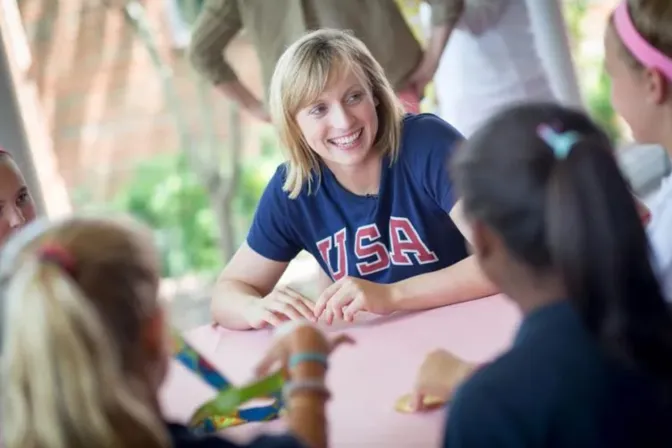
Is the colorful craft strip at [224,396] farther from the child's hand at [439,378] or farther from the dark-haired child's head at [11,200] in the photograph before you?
the dark-haired child's head at [11,200]

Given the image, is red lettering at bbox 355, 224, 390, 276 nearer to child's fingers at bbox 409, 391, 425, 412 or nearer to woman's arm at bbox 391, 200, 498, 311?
woman's arm at bbox 391, 200, 498, 311

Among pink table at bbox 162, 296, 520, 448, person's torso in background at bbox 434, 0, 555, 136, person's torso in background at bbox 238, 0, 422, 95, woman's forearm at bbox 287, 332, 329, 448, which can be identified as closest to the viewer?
woman's forearm at bbox 287, 332, 329, 448

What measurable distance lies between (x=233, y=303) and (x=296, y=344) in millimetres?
493

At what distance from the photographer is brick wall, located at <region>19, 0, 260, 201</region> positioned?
2.56 m

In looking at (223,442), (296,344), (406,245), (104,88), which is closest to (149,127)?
(104,88)

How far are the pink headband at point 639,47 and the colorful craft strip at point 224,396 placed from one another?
588mm

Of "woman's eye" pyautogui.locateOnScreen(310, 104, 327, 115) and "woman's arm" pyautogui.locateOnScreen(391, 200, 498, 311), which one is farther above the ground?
"woman's eye" pyautogui.locateOnScreen(310, 104, 327, 115)

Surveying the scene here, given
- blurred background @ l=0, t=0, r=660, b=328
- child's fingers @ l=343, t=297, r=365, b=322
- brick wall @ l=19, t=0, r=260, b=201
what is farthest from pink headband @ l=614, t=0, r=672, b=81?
brick wall @ l=19, t=0, r=260, b=201

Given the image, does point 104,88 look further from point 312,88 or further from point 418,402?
Answer: point 418,402

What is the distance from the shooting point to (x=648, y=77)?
103 cm

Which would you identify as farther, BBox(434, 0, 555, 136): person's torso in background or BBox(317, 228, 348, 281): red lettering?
BBox(434, 0, 555, 136): person's torso in background

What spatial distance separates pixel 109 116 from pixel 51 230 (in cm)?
212

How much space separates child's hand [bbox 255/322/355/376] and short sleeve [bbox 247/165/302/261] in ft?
1.76

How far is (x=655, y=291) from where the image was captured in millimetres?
747
